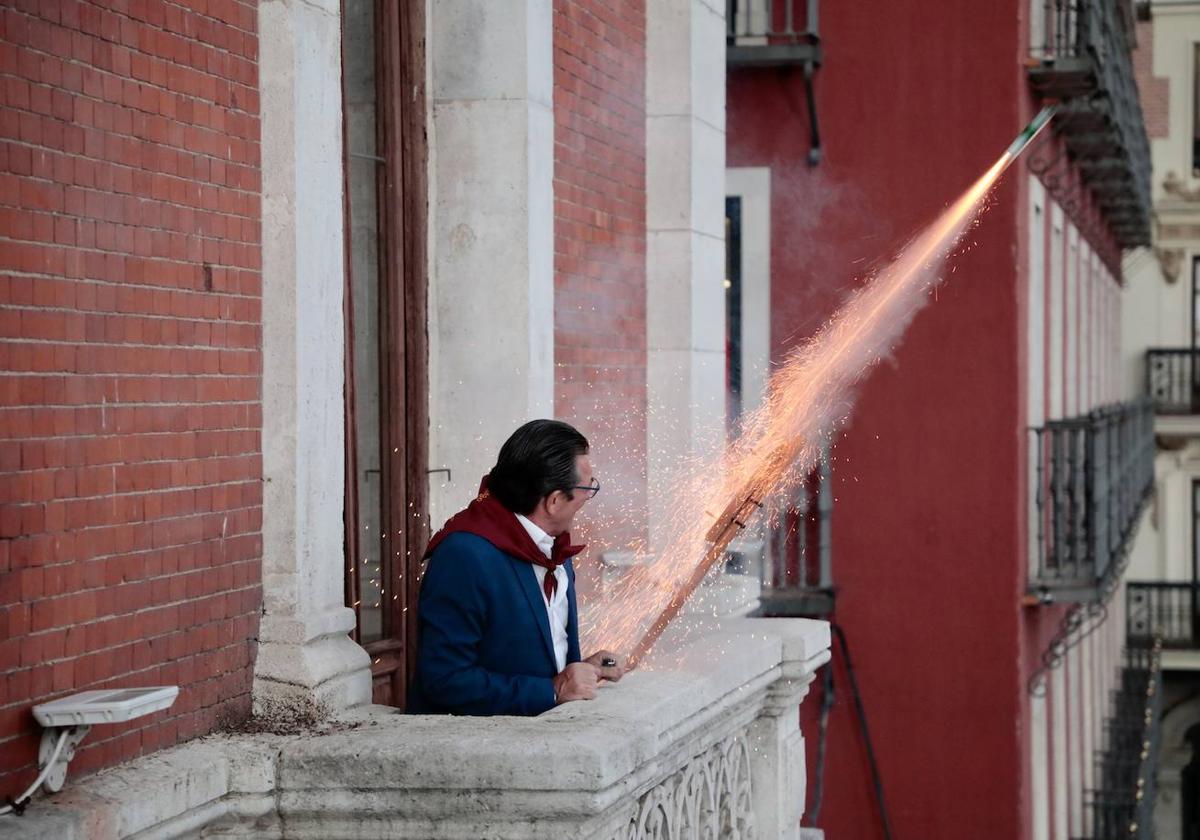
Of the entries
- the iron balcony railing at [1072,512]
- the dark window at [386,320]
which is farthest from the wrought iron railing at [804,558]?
the dark window at [386,320]

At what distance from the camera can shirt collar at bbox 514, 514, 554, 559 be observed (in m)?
5.02

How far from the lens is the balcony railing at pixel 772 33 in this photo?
1380 centimetres

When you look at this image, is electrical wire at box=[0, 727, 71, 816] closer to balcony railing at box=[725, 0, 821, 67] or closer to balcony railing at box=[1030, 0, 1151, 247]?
balcony railing at box=[725, 0, 821, 67]

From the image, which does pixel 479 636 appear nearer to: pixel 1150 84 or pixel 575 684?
pixel 575 684

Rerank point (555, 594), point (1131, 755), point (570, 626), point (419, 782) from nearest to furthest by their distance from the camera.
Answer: point (419, 782) < point (555, 594) < point (570, 626) < point (1131, 755)

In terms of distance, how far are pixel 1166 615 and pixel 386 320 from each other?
26.7m

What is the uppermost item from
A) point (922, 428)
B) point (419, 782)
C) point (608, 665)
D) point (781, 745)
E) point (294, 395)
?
point (294, 395)

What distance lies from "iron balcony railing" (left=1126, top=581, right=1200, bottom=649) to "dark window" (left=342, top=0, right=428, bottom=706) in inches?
1011

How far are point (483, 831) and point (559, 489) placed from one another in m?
1.06

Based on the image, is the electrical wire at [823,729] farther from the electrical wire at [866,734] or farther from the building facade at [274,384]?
the building facade at [274,384]

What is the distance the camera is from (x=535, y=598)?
5051 millimetres

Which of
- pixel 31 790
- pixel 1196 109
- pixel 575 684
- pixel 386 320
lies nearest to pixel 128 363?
pixel 31 790

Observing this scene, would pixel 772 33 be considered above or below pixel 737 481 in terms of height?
above

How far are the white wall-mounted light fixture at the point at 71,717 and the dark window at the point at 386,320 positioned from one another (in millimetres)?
2168
